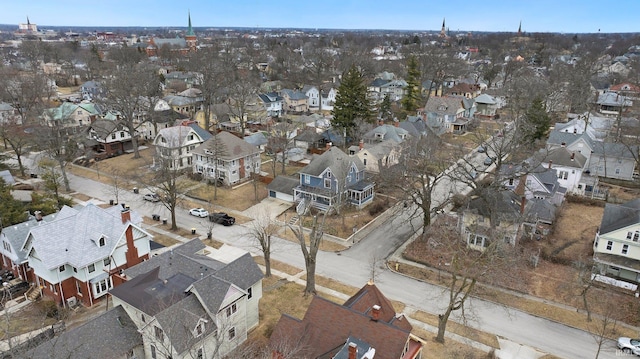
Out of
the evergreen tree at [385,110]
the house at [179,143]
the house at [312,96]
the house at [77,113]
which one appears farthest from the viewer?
the house at [312,96]

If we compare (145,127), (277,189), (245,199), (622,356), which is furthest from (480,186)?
(145,127)

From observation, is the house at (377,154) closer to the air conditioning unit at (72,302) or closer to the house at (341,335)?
the house at (341,335)

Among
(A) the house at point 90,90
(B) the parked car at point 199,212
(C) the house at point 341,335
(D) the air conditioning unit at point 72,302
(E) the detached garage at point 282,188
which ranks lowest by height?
(D) the air conditioning unit at point 72,302

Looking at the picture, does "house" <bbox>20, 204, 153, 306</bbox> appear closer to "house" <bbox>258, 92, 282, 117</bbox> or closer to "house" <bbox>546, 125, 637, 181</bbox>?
"house" <bbox>546, 125, 637, 181</bbox>

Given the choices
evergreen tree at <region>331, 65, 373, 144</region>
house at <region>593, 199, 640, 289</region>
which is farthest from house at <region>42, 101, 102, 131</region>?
house at <region>593, 199, 640, 289</region>

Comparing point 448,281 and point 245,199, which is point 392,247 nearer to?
point 448,281

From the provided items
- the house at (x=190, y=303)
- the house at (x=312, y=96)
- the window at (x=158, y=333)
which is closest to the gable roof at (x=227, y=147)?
the house at (x=190, y=303)
